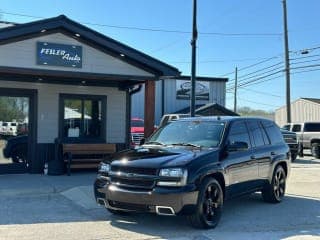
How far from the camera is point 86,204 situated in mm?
10141

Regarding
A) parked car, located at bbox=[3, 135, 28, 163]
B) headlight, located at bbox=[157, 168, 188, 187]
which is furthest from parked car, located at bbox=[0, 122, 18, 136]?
headlight, located at bbox=[157, 168, 188, 187]

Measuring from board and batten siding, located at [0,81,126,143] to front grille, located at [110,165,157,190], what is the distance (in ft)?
24.6

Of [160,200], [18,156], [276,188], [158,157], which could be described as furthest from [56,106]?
[160,200]

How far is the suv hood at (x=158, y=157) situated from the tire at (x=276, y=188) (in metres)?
2.67

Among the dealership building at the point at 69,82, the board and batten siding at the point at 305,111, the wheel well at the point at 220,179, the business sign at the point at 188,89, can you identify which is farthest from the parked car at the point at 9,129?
the board and batten siding at the point at 305,111

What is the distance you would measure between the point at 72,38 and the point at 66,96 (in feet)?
7.84

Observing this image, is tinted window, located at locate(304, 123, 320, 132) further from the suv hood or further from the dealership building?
the suv hood

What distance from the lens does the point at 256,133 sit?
10398 mm

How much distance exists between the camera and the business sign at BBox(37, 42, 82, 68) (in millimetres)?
13130

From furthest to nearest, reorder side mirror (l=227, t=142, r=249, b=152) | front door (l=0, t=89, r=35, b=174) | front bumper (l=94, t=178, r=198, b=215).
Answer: front door (l=0, t=89, r=35, b=174)
side mirror (l=227, t=142, r=249, b=152)
front bumper (l=94, t=178, r=198, b=215)

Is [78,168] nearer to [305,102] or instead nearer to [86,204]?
[86,204]

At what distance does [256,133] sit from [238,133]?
901 millimetres

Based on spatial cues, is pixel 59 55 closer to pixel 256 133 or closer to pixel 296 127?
pixel 256 133

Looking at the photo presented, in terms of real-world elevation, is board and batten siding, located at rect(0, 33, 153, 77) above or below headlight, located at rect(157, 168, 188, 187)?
above
